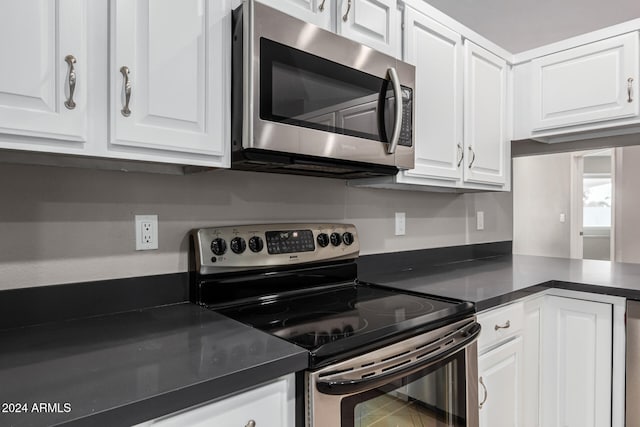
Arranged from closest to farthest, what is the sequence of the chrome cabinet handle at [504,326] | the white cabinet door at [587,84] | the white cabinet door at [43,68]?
the white cabinet door at [43,68] < the chrome cabinet handle at [504,326] < the white cabinet door at [587,84]

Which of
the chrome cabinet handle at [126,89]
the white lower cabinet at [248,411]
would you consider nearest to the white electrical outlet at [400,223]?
the white lower cabinet at [248,411]

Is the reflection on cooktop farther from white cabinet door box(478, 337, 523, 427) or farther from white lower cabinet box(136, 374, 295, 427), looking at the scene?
white cabinet door box(478, 337, 523, 427)

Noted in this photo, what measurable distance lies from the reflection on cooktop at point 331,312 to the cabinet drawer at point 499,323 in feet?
0.73

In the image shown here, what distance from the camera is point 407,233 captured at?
213cm

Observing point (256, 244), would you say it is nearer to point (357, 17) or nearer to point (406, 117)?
point (406, 117)

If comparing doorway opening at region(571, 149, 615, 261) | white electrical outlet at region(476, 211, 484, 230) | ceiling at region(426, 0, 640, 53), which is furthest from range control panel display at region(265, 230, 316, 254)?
doorway opening at region(571, 149, 615, 261)

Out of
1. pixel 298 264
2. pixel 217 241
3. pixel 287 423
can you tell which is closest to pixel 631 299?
pixel 298 264

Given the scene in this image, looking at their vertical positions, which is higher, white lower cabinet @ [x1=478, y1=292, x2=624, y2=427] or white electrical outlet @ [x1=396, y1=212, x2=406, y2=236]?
white electrical outlet @ [x1=396, y1=212, x2=406, y2=236]

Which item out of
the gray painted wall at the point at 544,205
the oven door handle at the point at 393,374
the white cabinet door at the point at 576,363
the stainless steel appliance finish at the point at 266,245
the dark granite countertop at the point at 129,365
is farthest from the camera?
the gray painted wall at the point at 544,205

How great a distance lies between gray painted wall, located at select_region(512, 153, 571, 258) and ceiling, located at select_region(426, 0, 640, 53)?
1094mm

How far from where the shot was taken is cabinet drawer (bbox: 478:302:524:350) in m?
1.48

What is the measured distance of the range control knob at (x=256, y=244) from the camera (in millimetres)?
1392

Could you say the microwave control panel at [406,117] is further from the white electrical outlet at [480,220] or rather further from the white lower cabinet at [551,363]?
the white electrical outlet at [480,220]

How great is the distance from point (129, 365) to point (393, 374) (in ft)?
2.13
